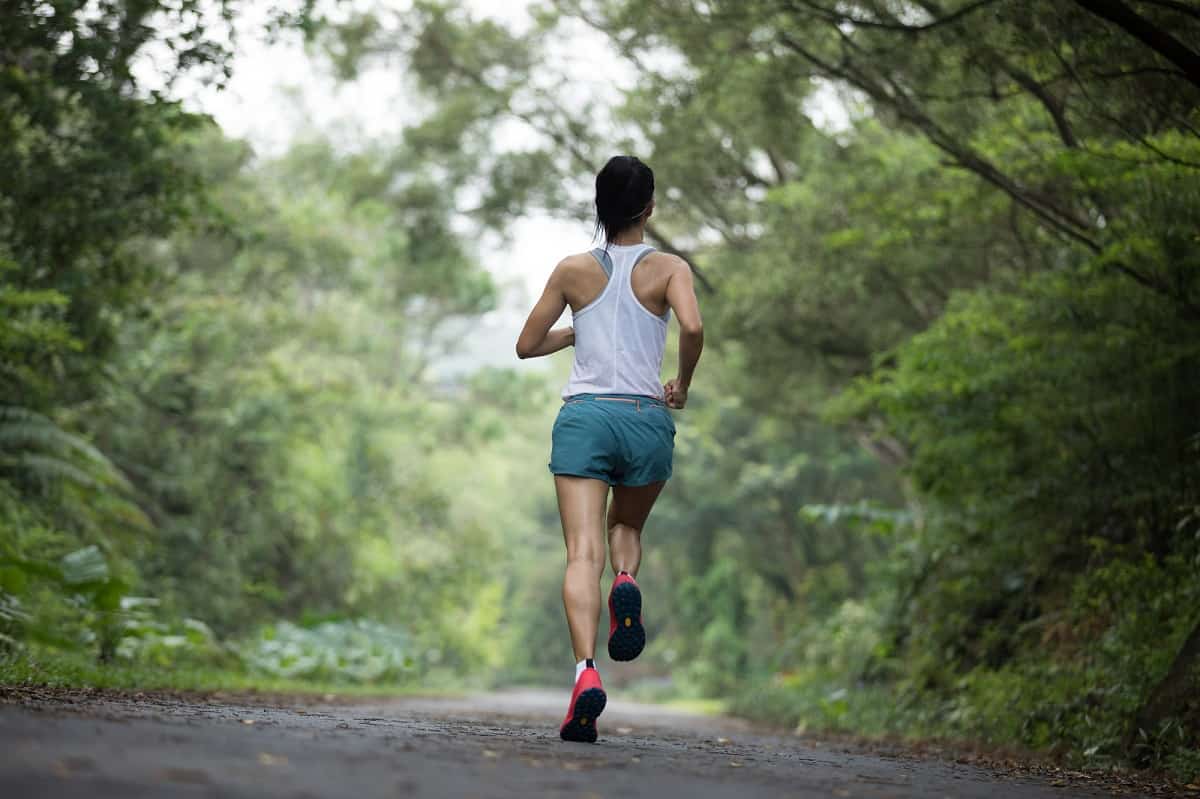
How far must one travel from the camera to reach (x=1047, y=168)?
948 centimetres

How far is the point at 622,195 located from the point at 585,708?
223 centimetres

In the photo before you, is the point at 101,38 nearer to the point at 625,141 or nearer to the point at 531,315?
the point at 531,315

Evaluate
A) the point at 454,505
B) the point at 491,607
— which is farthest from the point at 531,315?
the point at 491,607

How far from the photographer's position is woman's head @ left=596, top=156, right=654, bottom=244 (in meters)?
5.62

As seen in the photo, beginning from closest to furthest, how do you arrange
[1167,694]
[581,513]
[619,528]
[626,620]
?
[626,620]
[581,513]
[619,528]
[1167,694]

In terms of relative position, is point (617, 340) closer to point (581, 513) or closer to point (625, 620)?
point (581, 513)

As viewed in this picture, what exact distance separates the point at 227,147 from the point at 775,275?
556 inches

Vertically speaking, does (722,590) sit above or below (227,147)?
below

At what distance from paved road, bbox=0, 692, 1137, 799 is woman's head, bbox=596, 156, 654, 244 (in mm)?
2274

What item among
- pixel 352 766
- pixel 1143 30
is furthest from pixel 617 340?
pixel 1143 30

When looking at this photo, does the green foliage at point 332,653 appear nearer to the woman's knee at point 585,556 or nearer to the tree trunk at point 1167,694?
the woman's knee at point 585,556

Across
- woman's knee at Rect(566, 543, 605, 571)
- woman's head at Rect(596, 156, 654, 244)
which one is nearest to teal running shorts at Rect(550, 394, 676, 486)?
woman's knee at Rect(566, 543, 605, 571)

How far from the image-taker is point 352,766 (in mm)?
3277

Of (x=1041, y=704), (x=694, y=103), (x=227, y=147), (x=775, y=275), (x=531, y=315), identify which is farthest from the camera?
(x=227, y=147)
